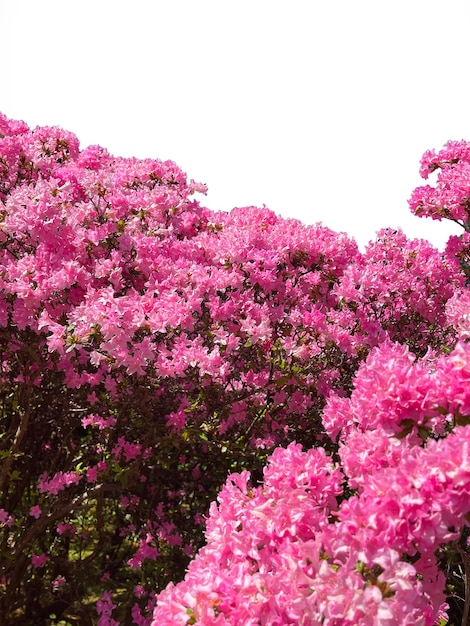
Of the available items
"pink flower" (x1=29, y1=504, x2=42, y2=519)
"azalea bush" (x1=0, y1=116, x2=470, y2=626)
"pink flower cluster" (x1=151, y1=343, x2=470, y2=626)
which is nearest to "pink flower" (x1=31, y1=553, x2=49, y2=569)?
"azalea bush" (x1=0, y1=116, x2=470, y2=626)

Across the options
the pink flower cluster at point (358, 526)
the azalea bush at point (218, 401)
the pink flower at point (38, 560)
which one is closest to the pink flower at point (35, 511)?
the azalea bush at point (218, 401)

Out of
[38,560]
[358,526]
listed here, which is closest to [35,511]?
[38,560]

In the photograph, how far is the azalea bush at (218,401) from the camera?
231cm

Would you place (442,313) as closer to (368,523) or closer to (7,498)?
(368,523)

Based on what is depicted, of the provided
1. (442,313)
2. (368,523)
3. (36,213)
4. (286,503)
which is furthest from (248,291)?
(368,523)

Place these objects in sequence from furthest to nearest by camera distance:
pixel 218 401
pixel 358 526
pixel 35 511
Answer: pixel 35 511 < pixel 218 401 < pixel 358 526

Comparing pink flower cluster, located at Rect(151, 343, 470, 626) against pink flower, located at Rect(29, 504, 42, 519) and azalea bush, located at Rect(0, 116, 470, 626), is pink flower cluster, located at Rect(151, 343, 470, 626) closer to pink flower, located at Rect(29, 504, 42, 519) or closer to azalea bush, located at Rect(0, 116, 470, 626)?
azalea bush, located at Rect(0, 116, 470, 626)

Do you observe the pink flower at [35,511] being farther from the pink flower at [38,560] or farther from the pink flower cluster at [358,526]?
the pink flower cluster at [358,526]

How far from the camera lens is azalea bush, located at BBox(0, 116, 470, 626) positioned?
7.57 feet

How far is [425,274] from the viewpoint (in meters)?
6.78

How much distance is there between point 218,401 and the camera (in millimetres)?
5492

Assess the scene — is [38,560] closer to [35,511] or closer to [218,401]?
[35,511]

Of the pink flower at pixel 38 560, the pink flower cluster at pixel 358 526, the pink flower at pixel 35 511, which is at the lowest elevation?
the pink flower cluster at pixel 358 526

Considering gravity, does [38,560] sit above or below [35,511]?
below
